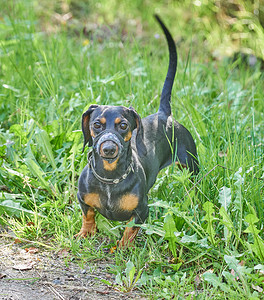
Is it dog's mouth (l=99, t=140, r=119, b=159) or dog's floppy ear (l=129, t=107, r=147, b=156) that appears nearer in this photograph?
dog's mouth (l=99, t=140, r=119, b=159)

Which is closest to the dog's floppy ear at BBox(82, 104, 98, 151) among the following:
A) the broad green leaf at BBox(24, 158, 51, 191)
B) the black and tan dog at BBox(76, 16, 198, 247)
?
the black and tan dog at BBox(76, 16, 198, 247)

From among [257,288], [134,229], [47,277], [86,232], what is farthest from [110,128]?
[257,288]

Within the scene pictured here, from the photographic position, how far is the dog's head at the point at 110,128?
2.27 meters

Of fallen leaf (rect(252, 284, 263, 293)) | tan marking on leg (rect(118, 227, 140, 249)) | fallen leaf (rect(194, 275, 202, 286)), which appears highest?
fallen leaf (rect(252, 284, 263, 293))

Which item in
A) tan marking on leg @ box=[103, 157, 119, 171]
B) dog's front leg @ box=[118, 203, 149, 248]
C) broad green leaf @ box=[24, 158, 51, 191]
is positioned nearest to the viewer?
tan marking on leg @ box=[103, 157, 119, 171]

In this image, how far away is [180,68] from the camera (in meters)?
4.96

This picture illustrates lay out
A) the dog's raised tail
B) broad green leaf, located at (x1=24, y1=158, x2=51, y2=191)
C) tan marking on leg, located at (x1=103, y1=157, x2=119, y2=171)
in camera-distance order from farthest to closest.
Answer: the dog's raised tail
broad green leaf, located at (x1=24, y1=158, x2=51, y2=191)
tan marking on leg, located at (x1=103, y1=157, x2=119, y2=171)

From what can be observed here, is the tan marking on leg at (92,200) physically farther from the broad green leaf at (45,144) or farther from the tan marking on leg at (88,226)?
the broad green leaf at (45,144)

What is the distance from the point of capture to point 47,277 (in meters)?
2.44

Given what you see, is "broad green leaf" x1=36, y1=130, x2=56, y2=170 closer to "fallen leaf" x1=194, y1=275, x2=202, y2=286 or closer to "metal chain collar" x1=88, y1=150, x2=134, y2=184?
"metal chain collar" x1=88, y1=150, x2=134, y2=184

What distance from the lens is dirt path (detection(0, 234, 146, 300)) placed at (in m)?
2.28

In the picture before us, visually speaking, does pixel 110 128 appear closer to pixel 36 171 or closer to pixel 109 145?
pixel 109 145

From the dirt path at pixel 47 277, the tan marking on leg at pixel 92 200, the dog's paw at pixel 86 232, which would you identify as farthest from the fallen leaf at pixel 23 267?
the tan marking on leg at pixel 92 200

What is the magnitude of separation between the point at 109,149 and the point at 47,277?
80 centimetres
